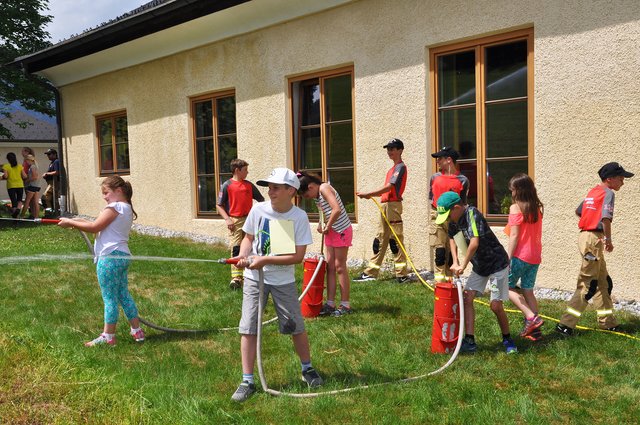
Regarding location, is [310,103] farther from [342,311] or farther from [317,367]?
[317,367]

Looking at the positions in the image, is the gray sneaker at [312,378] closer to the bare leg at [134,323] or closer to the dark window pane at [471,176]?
the bare leg at [134,323]

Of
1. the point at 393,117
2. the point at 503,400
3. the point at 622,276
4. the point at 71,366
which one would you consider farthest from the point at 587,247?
the point at 71,366

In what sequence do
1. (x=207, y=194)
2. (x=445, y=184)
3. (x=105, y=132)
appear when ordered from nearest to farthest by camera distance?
(x=445, y=184) < (x=207, y=194) < (x=105, y=132)

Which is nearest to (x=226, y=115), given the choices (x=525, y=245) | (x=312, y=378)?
(x=525, y=245)

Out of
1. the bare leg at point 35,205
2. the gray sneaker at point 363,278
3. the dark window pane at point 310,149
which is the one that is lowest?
the gray sneaker at point 363,278

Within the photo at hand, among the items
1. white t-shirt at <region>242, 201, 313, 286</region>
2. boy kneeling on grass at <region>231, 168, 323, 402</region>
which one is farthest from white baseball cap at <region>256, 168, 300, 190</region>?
white t-shirt at <region>242, 201, 313, 286</region>

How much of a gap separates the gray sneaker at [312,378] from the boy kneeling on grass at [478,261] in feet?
4.50

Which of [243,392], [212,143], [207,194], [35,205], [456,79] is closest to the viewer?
[243,392]

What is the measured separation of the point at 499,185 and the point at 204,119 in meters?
6.74

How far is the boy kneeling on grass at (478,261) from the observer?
17.3ft

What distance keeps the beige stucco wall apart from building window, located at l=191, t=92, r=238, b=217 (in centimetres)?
21

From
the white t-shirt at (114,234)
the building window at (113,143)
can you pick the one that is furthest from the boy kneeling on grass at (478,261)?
the building window at (113,143)

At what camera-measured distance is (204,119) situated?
12992 millimetres

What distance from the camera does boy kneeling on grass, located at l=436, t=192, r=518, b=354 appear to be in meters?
5.26
